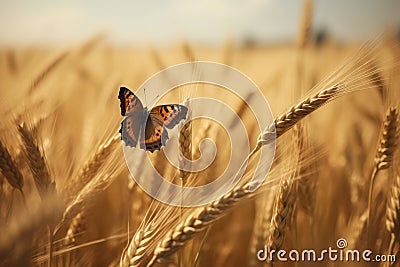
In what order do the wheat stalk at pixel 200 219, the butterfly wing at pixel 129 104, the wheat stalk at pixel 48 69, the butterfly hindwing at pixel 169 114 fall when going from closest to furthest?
→ the wheat stalk at pixel 200 219
the butterfly hindwing at pixel 169 114
the butterfly wing at pixel 129 104
the wheat stalk at pixel 48 69

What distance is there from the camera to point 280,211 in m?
0.70

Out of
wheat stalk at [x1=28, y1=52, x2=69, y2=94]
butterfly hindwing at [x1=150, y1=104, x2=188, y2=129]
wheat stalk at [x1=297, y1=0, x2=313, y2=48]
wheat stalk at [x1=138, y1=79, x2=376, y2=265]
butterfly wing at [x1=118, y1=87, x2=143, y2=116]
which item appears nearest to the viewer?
wheat stalk at [x1=138, y1=79, x2=376, y2=265]

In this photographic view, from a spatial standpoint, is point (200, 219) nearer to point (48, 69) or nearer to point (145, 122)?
point (145, 122)

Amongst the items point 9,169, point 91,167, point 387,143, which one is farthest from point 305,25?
point 9,169

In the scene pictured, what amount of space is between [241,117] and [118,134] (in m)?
0.34

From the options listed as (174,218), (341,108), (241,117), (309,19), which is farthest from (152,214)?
(341,108)

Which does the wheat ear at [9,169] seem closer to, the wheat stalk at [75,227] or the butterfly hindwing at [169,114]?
the wheat stalk at [75,227]

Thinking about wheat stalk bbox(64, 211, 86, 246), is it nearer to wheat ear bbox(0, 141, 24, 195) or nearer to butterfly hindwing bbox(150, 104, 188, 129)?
wheat ear bbox(0, 141, 24, 195)

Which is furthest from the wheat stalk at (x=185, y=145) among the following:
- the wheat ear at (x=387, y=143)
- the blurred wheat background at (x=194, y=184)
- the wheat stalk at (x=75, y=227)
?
the wheat ear at (x=387, y=143)

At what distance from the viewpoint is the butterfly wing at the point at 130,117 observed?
79 centimetres

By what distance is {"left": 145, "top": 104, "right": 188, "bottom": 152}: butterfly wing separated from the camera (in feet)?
2.43

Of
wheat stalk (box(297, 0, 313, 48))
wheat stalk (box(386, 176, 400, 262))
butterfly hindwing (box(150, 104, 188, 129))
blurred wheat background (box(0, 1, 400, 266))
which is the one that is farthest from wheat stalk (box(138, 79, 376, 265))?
wheat stalk (box(297, 0, 313, 48))

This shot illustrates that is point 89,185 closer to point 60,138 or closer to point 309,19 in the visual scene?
point 60,138

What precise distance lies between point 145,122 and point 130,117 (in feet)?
0.11
